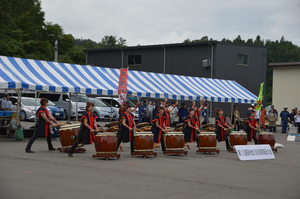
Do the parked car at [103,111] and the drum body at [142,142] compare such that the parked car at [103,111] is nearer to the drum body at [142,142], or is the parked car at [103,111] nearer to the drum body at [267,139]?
the drum body at [267,139]

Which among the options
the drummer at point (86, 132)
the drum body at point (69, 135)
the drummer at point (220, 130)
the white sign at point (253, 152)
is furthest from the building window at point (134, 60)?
the drummer at point (86, 132)

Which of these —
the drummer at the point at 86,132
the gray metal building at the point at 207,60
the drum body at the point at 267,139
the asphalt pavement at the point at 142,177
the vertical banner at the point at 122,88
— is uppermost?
the gray metal building at the point at 207,60

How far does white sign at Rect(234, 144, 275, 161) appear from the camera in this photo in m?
A: 11.8

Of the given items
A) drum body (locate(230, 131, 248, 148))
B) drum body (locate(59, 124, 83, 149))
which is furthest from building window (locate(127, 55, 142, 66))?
drum body (locate(59, 124, 83, 149))

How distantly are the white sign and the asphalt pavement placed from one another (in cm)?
28

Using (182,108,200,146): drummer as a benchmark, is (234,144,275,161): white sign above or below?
below

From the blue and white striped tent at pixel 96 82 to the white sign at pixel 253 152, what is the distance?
8129 millimetres

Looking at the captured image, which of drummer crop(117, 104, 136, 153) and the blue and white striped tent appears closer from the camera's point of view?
drummer crop(117, 104, 136, 153)

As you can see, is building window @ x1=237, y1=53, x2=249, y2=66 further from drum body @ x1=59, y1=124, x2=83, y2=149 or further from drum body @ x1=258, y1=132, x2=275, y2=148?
drum body @ x1=59, y1=124, x2=83, y2=149

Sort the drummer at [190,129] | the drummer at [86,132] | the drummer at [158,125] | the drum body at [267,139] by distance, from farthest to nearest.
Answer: the drum body at [267,139] < the drummer at [190,129] < the drummer at [158,125] < the drummer at [86,132]

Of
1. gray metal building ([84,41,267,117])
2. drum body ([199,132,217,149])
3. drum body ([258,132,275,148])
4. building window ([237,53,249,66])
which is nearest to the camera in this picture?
drum body ([199,132,217,149])

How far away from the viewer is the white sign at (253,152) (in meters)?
11.8

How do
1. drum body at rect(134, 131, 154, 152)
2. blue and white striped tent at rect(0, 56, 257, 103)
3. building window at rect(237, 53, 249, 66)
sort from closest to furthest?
drum body at rect(134, 131, 154, 152) → blue and white striped tent at rect(0, 56, 257, 103) → building window at rect(237, 53, 249, 66)

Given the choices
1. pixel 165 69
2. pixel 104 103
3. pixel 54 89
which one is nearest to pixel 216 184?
pixel 54 89
